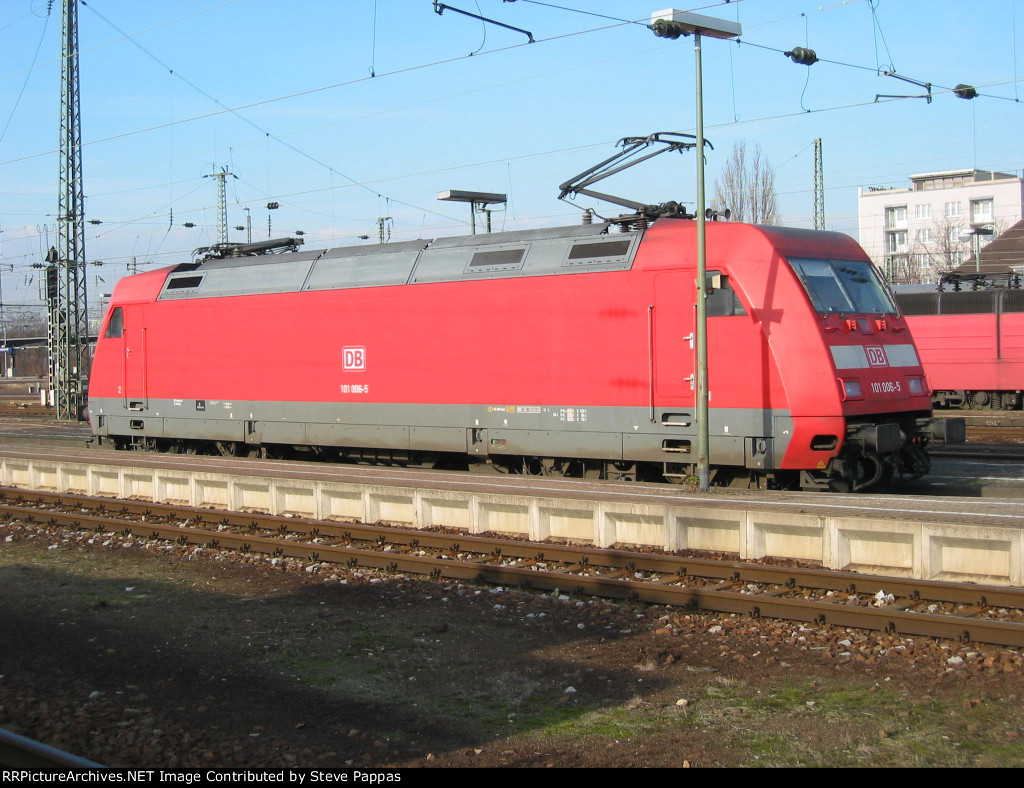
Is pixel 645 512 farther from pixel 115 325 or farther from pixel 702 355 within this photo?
pixel 115 325

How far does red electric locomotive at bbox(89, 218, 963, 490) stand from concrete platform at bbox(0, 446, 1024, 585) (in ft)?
2.44

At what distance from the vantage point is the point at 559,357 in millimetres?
14789

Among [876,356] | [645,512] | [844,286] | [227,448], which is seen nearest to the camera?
[645,512]

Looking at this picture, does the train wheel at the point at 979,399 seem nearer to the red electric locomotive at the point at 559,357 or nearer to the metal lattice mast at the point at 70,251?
the red electric locomotive at the point at 559,357

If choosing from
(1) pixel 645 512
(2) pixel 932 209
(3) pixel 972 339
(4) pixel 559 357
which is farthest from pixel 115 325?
(2) pixel 932 209

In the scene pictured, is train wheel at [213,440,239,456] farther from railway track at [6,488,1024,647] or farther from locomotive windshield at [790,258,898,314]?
locomotive windshield at [790,258,898,314]

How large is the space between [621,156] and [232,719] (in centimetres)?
1157

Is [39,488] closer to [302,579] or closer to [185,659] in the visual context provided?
[302,579]

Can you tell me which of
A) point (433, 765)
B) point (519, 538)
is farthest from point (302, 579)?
point (433, 765)

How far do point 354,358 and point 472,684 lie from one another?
11058 mm

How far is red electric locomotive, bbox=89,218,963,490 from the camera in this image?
1280 centimetres

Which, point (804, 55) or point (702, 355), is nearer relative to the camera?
point (702, 355)

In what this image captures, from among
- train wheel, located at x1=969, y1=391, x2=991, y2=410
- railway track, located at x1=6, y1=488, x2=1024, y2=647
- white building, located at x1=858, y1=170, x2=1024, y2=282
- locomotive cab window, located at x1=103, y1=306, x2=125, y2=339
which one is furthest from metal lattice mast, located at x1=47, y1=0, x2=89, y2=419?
white building, located at x1=858, y1=170, x2=1024, y2=282

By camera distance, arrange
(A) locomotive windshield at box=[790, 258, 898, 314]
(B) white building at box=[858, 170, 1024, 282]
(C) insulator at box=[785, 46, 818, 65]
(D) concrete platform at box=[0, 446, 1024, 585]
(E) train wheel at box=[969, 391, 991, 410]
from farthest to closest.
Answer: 1. (B) white building at box=[858, 170, 1024, 282]
2. (E) train wheel at box=[969, 391, 991, 410]
3. (C) insulator at box=[785, 46, 818, 65]
4. (A) locomotive windshield at box=[790, 258, 898, 314]
5. (D) concrete platform at box=[0, 446, 1024, 585]
